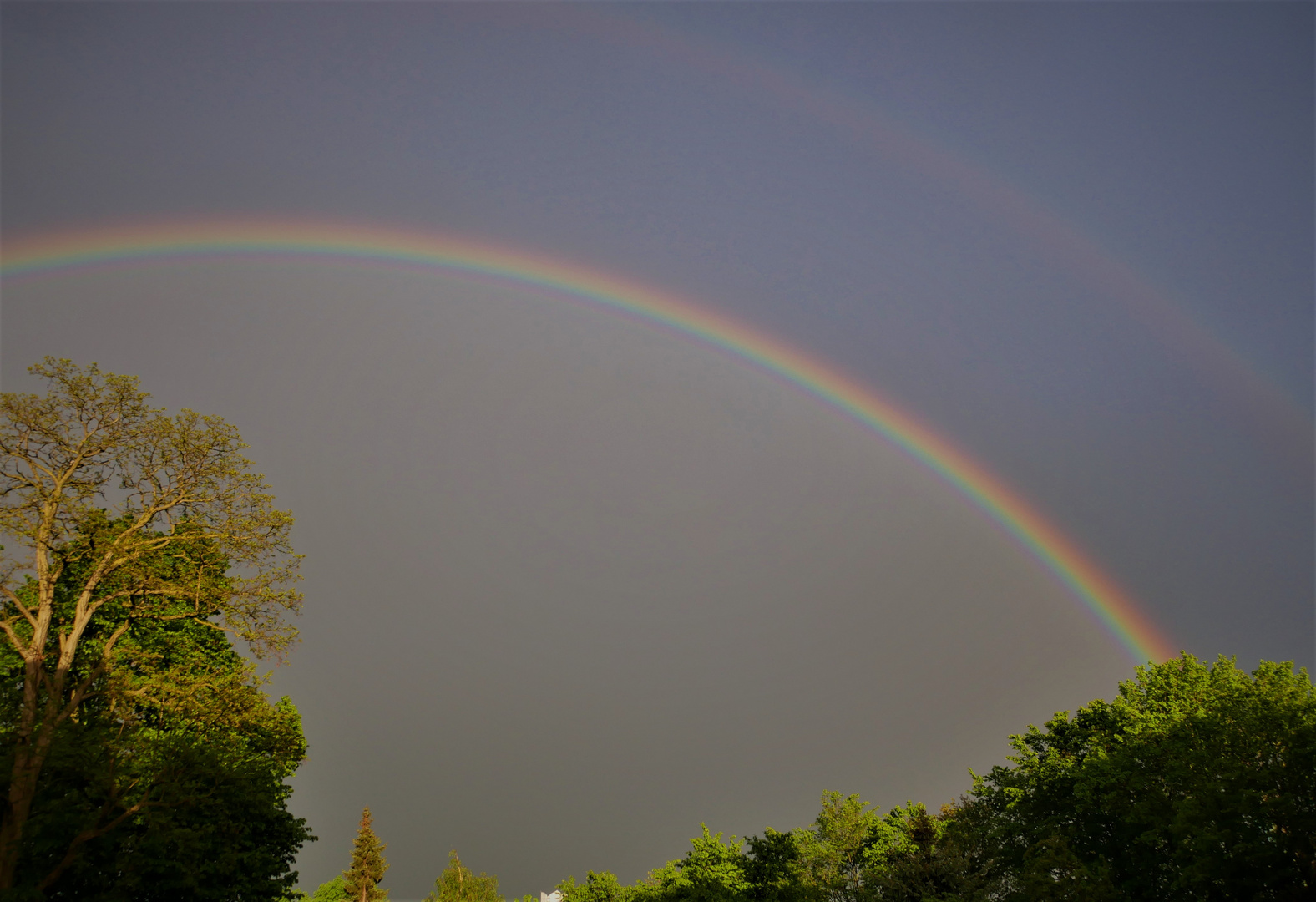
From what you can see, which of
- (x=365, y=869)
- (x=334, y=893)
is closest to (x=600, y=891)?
(x=365, y=869)

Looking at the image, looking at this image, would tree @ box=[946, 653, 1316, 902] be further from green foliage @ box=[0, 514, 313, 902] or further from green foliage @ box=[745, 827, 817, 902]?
green foliage @ box=[0, 514, 313, 902]

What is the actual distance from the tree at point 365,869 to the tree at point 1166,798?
6427 centimetres

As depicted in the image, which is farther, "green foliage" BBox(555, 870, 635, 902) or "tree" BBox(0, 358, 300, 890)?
"green foliage" BBox(555, 870, 635, 902)

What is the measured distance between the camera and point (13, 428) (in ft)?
73.4

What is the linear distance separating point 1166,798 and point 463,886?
2879 inches

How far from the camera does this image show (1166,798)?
32156 mm

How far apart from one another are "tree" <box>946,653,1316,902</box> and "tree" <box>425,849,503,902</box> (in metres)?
53.9

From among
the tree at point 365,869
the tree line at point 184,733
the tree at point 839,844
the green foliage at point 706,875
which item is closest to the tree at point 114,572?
the tree line at point 184,733

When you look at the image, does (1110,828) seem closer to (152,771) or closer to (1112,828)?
(1112,828)

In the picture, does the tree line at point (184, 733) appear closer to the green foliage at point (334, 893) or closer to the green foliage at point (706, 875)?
the green foliage at point (706, 875)

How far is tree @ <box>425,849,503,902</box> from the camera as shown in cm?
8206

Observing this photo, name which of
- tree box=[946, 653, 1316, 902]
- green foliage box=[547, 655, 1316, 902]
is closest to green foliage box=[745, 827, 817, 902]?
green foliage box=[547, 655, 1316, 902]

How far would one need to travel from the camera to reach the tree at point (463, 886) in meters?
82.1

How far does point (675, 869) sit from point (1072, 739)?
967 inches
